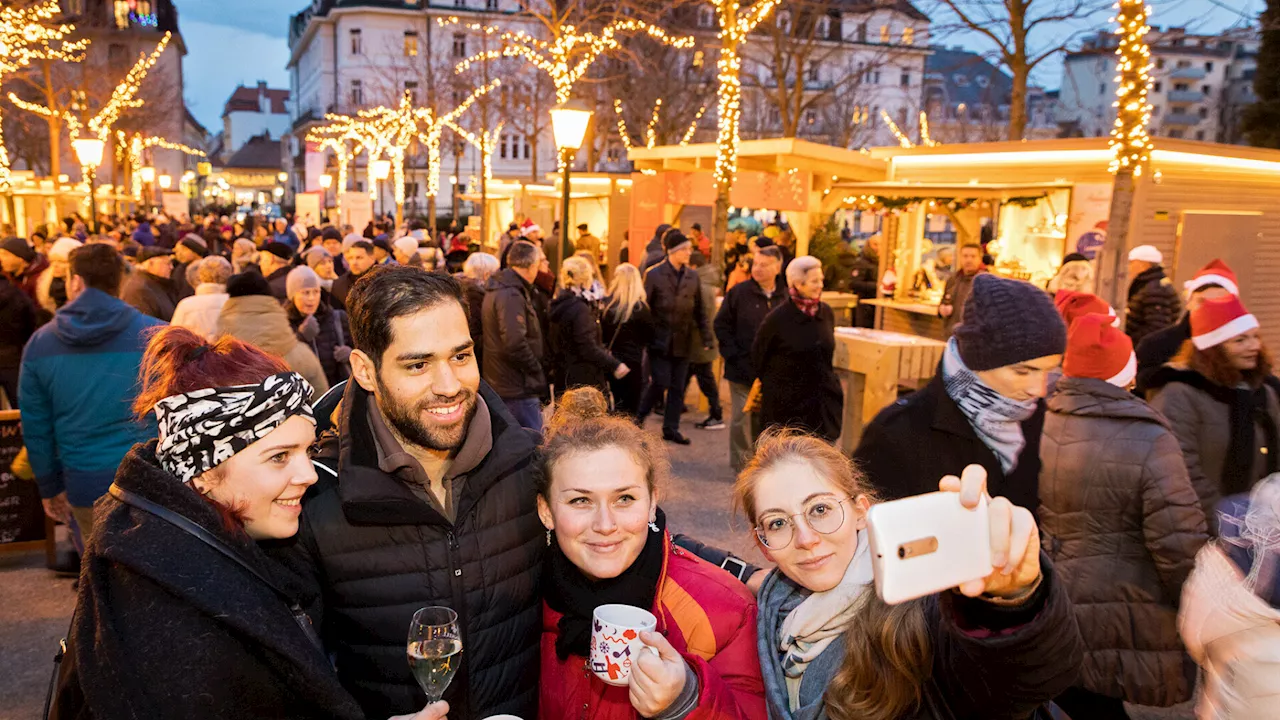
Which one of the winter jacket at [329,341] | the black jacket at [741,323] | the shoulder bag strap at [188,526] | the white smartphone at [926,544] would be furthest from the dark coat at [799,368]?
the white smartphone at [926,544]

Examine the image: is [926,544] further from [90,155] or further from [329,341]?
[90,155]

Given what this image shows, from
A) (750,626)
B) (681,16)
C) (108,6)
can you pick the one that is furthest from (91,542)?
(108,6)

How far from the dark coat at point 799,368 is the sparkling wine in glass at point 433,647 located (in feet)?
15.0

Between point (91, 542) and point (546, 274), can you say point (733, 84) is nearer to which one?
point (546, 274)

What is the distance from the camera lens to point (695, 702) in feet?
5.84

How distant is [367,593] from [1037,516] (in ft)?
8.02

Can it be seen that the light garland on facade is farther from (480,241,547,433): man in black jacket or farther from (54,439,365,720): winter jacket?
(54,439,365,720): winter jacket

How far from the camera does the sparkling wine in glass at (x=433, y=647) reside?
6.26ft

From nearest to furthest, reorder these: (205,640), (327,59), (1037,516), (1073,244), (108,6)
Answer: (205,640) → (1037,516) → (1073,244) → (108,6) → (327,59)

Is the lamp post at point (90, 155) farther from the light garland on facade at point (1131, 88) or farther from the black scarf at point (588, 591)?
the black scarf at point (588, 591)

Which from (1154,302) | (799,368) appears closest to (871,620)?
(799,368)

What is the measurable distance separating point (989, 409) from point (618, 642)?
1.56 m

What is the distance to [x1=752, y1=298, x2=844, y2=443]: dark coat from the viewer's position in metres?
6.29

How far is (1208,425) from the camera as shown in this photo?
157 inches
